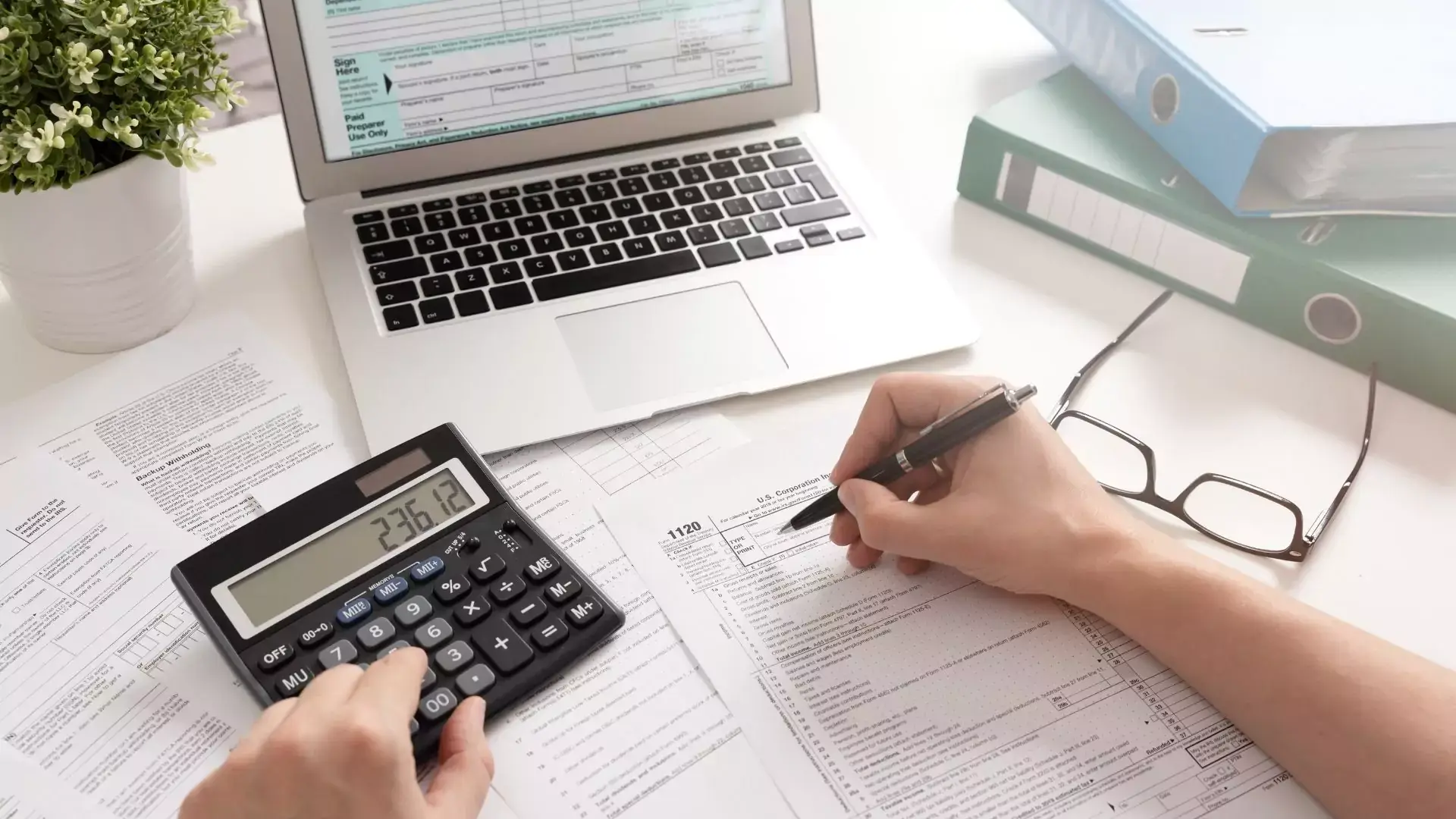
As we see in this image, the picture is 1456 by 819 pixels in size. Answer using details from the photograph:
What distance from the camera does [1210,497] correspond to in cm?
65

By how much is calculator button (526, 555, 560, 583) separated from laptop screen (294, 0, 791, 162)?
0.37 m

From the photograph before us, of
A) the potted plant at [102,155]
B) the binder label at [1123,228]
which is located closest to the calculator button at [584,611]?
the potted plant at [102,155]

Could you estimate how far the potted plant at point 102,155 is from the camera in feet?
1.90

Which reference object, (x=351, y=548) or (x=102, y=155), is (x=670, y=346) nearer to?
(x=351, y=548)

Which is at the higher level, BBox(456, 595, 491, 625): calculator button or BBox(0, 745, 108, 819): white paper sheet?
BBox(456, 595, 491, 625): calculator button

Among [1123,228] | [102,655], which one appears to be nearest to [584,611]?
[102,655]

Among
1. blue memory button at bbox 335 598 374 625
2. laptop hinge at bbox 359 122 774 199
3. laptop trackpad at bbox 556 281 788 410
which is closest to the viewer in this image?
blue memory button at bbox 335 598 374 625

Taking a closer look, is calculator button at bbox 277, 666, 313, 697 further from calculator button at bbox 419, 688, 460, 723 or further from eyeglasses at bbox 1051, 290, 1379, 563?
eyeglasses at bbox 1051, 290, 1379, 563

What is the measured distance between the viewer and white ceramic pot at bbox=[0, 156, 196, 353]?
2.06 feet

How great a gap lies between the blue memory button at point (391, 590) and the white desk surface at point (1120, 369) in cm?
13

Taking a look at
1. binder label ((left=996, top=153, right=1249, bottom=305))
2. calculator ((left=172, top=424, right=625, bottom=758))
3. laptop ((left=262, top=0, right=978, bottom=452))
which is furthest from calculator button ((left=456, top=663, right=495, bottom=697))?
binder label ((left=996, top=153, right=1249, bottom=305))

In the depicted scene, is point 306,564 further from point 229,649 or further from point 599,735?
point 599,735

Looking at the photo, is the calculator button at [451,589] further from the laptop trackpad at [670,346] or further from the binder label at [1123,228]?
the binder label at [1123,228]

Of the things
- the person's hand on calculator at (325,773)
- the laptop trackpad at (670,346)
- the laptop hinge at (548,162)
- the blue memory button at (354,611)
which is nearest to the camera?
the person's hand on calculator at (325,773)
